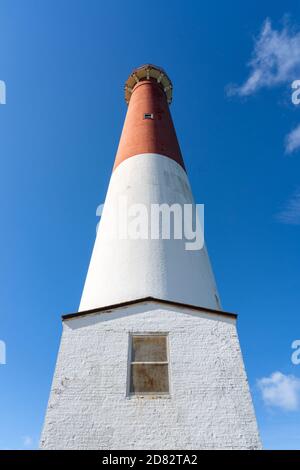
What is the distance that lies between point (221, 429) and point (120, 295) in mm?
3356

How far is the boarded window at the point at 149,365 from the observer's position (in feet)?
19.1

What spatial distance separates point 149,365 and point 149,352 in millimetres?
235

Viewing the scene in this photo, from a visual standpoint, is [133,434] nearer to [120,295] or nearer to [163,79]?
[120,295]

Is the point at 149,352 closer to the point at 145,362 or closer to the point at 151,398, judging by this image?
the point at 145,362

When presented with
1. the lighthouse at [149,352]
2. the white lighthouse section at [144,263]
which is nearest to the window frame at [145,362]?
the lighthouse at [149,352]

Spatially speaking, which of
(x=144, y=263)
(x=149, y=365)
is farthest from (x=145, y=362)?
(x=144, y=263)

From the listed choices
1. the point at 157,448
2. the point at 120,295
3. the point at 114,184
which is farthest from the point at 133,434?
the point at 114,184

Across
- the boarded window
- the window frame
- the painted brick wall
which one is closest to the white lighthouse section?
the painted brick wall

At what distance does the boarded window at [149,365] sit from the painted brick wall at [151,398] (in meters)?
0.17

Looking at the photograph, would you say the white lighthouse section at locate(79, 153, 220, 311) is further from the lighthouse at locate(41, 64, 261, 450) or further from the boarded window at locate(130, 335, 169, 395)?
the boarded window at locate(130, 335, 169, 395)

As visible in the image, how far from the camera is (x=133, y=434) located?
518cm

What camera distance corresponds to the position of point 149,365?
6098 millimetres

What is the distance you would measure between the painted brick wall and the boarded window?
17 centimetres
